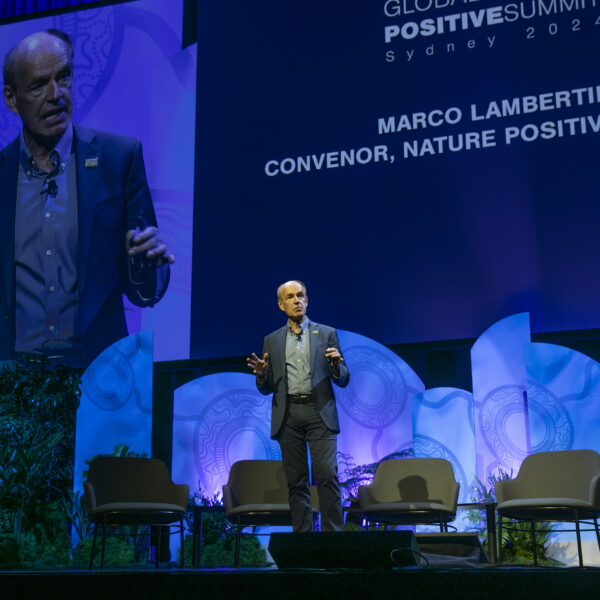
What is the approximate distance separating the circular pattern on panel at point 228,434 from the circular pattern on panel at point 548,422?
174cm

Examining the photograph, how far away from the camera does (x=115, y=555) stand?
17.6 feet

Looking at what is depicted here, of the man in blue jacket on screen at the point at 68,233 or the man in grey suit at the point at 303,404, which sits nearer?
the man in grey suit at the point at 303,404

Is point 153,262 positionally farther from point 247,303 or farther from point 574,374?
point 574,374

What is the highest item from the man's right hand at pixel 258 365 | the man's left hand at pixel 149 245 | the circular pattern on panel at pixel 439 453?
the man's left hand at pixel 149 245

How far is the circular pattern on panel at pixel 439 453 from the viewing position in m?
5.16

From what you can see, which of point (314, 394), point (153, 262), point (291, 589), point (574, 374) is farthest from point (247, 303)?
point (291, 589)

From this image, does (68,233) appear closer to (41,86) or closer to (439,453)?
(41,86)

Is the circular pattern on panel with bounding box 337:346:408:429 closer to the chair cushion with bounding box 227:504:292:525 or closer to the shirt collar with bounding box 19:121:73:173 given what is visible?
the chair cushion with bounding box 227:504:292:525

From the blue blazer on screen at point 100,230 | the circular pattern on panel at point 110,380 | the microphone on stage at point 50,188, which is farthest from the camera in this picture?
the microphone on stage at point 50,188

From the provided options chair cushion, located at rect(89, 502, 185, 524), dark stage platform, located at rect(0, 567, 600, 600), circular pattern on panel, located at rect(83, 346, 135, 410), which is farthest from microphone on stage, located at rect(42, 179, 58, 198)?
dark stage platform, located at rect(0, 567, 600, 600)

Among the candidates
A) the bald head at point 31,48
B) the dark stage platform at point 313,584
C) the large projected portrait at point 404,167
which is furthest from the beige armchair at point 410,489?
the bald head at point 31,48

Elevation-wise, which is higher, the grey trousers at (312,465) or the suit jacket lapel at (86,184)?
the suit jacket lapel at (86,184)

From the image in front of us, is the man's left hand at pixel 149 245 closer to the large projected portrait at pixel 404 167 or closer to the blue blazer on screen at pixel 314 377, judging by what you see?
the large projected portrait at pixel 404 167

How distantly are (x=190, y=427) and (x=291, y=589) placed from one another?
4.07 meters
